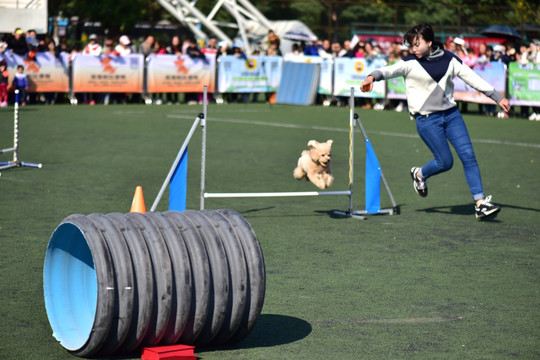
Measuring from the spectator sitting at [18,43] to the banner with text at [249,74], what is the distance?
648 centimetres

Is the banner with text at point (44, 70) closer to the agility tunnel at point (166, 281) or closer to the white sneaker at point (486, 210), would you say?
the white sneaker at point (486, 210)

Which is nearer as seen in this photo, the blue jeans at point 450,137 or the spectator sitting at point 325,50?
the blue jeans at point 450,137

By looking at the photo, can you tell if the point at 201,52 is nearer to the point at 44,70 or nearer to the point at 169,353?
the point at 44,70

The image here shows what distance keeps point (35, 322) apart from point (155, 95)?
2284cm

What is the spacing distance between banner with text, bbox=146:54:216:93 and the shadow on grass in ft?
71.4

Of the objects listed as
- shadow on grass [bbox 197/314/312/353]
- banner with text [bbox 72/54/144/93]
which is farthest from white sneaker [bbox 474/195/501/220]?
banner with text [bbox 72/54/144/93]

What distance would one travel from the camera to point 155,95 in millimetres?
28078

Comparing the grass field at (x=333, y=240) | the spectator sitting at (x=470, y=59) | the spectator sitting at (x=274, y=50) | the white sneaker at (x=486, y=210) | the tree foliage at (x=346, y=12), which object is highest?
the tree foliage at (x=346, y=12)

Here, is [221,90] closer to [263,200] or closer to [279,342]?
[263,200]

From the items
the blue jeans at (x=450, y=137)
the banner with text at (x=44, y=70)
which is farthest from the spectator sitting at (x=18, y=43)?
the blue jeans at (x=450, y=137)

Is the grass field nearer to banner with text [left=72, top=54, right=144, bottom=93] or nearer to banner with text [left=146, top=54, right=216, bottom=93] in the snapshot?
banner with text [left=72, top=54, right=144, bottom=93]

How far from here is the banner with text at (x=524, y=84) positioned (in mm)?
23719

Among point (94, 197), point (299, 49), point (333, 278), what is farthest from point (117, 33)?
point (333, 278)

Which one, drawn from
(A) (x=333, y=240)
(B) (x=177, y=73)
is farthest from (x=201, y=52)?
(A) (x=333, y=240)
